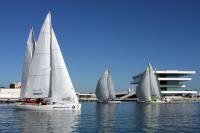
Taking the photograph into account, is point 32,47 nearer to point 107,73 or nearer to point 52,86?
point 52,86

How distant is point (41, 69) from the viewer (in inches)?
2995

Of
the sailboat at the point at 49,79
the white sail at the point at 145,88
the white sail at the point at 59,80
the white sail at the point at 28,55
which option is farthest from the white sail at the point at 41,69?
the white sail at the point at 145,88

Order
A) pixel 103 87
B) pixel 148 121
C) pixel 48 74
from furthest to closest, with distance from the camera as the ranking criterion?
pixel 103 87 < pixel 48 74 < pixel 148 121

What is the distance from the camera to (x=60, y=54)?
76.9 m

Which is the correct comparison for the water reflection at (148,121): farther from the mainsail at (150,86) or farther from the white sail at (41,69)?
the mainsail at (150,86)

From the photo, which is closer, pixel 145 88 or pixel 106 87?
pixel 145 88

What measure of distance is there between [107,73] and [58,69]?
86311 mm

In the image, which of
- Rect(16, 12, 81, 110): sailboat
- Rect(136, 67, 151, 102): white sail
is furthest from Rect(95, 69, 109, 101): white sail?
Rect(16, 12, 81, 110): sailboat

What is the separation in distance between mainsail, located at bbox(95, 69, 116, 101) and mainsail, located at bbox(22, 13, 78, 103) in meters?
84.6

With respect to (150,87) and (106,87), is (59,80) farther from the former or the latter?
(106,87)

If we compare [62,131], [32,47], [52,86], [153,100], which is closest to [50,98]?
[52,86]

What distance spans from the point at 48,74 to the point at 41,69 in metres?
1.62

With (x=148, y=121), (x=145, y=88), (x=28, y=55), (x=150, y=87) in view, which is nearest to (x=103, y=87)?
(x=145, y=88)

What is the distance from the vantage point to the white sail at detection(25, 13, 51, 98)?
249 feet
